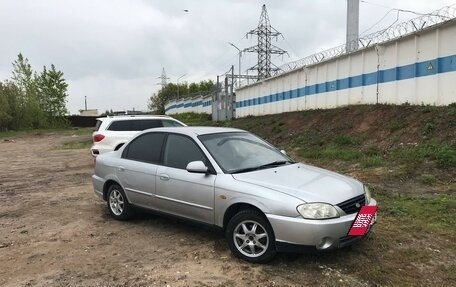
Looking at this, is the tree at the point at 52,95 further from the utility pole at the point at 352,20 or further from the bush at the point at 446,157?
the bush at the point at 446,157

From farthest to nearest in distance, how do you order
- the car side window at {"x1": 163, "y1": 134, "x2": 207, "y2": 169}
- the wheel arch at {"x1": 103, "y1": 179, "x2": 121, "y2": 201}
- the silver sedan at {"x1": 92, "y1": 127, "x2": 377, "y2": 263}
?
the wheel arch at {"x1": 103, "y1": 179, "x2": 121, "y2": 201}
the car side window at {"x1": 163, "y1": 134, "x2": 207, "y2": 169}
the silver sedan at {"x1": 92, "y1": 127, "x2": 377, "y2": 263}

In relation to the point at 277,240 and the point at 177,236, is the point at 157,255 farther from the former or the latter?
the point at 277,240

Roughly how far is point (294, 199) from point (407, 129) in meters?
9.30

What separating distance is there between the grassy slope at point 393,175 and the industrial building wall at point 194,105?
99.0 feet

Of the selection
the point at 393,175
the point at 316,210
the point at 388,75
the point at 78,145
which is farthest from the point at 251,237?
the point at 78,145

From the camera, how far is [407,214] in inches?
281

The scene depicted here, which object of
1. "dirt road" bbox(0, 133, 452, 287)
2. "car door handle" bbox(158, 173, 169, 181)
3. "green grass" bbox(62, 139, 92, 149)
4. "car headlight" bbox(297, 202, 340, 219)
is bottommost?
"dirt road" bbox(0, 133, 452, 287)

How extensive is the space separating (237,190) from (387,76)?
12592 millimetres

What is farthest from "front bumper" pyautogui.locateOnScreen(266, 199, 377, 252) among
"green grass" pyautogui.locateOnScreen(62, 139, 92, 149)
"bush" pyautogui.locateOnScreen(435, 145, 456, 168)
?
"green grass" pyautogui.locateOnScreen(62, 139, 92, 149)

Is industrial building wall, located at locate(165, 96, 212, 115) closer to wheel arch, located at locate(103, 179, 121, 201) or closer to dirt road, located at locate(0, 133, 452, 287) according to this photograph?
wheel arch, located at locate(103, 179, 121, 201)

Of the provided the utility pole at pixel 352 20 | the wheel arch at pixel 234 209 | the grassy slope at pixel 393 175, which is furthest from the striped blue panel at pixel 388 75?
the wheel arch at pixel 234 209

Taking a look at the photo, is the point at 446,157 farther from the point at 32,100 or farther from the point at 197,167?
the point at 32,100

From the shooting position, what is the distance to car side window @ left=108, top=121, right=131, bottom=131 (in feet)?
44.1

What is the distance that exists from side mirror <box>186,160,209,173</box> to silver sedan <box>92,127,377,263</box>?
0.01 m
